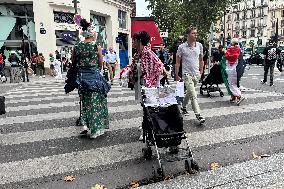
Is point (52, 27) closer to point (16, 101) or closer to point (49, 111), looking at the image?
point (16, 101)

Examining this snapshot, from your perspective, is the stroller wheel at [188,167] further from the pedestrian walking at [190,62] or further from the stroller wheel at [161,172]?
the pedestrian walking at [190,62]

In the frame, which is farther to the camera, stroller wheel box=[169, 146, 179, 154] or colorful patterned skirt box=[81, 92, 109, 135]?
colorful patterned skirt box=[81, 92, 109, 135]

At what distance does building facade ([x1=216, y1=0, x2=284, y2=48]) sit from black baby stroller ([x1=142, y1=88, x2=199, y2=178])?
9071cm

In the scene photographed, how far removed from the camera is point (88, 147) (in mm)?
5668

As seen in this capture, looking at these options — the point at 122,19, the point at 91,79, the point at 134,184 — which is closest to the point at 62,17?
the point at 122,19

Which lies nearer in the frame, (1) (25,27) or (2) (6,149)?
(2) (6,149)

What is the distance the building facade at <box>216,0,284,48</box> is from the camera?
3741 inches

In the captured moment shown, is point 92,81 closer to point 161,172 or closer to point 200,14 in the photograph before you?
point 161,172

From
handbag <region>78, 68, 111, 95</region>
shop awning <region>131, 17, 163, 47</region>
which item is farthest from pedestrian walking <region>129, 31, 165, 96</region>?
shop awning <region>131, 17, 163, 47</region>

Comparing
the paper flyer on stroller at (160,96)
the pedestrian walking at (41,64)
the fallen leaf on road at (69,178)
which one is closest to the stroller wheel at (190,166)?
the paper flyer on stroller at (160,96)

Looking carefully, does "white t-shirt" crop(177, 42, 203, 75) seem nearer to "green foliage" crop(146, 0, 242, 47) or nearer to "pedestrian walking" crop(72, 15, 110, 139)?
"pedestrian walking" crop(72, 15, 110, 139)

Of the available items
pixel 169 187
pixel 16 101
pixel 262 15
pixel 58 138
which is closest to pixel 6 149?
pixel 58 138

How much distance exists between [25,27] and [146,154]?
80.2 feet

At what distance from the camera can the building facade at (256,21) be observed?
312 ft
